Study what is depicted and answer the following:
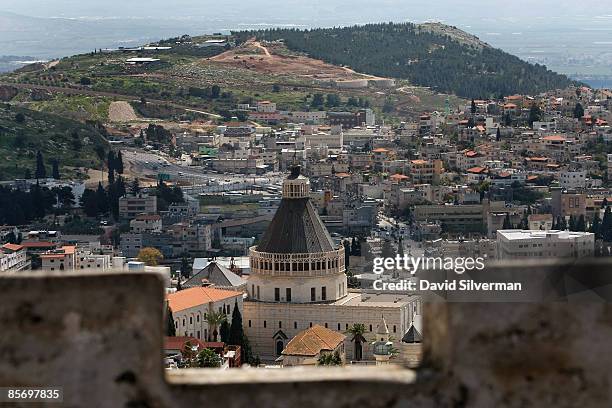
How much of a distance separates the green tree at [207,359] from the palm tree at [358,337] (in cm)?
704

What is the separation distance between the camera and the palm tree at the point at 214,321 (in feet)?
135

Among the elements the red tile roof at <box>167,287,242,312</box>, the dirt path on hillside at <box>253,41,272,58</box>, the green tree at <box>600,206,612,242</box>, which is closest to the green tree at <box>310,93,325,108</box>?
the dirt path on hillside at <box>253,41,272,58</box>

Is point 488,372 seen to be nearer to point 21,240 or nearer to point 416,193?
point 21,240

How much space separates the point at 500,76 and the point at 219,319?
118654mm

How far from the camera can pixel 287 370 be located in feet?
13.7

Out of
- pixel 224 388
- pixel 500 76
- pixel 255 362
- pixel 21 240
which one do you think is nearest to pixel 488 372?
pixel 224 388

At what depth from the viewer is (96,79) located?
129875mm

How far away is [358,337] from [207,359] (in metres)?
9.11

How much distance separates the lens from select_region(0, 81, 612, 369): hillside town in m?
41.2

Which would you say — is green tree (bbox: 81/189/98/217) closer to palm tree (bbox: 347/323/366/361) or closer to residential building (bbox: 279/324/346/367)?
palm tree (bbox: 347/323/366/361)

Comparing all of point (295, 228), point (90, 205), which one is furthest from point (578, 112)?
point (295, 228)

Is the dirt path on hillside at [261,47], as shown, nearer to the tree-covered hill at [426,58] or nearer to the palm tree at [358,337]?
the tree-covered hill at [426,58]

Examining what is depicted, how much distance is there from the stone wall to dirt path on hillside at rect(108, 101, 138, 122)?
4516 inches

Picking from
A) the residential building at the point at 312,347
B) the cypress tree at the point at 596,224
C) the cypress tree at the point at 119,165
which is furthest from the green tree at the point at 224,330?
the cypress tree at the point at 119,165
